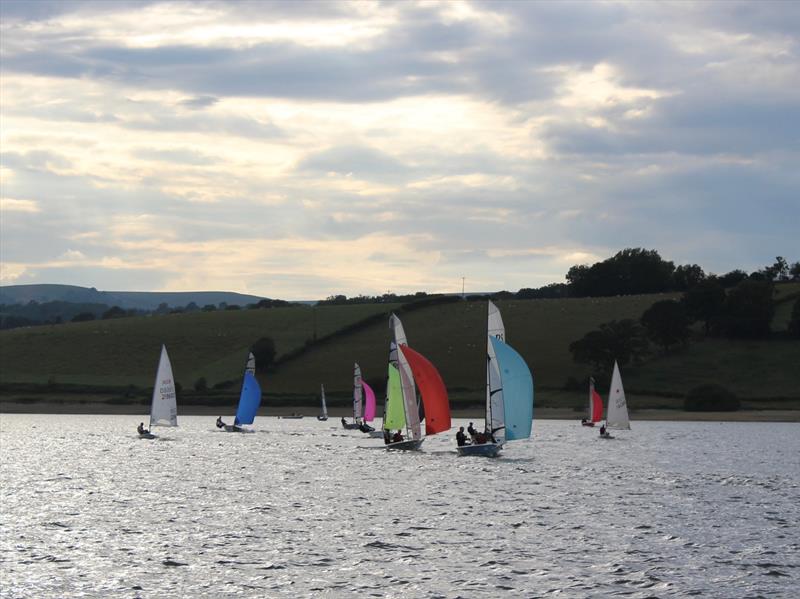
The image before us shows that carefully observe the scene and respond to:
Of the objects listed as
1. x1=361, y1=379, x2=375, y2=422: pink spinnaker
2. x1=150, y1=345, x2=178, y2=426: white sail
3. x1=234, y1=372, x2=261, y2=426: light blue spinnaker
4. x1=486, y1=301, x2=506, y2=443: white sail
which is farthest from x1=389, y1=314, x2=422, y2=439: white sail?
x1=361, y1=379, x2=375, y2=422: pink spinnaker

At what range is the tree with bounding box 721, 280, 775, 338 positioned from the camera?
14962cm

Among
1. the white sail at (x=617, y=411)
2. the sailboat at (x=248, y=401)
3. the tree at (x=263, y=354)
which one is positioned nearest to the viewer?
the sailboat at (x=248, y=401)

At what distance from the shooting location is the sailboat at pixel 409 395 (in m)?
71.9

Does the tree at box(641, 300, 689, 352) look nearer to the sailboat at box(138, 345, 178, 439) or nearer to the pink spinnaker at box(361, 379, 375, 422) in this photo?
the pink spinnaker at box(361, 379, 375, 422)

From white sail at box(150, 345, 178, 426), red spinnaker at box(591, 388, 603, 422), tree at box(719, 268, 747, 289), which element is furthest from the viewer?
tree at box(719, 268, 747, 289)

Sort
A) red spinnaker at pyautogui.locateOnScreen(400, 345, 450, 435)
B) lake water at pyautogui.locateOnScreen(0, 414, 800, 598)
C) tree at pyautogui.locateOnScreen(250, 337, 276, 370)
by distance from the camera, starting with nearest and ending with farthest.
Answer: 1. lake water at pyautogui.locateOnScreen(0, 414, 800, 598)
2. red spinnaker at pyautogui.locateOnScreen(400, 345, 450, 435)
3. tree at pyautogui.locateOnScreen(250, 337, 276, 370)

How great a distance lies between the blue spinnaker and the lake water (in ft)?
7.92

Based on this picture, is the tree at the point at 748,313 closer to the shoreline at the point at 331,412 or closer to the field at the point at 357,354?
the field at the point at 357,354

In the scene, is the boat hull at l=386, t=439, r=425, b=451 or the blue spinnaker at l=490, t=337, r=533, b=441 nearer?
the blue spinnaker at l=490, t=337, r=533, b=441

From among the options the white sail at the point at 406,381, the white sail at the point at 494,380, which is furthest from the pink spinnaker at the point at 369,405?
the white sail at the point at 494,380

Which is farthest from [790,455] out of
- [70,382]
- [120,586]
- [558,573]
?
[70,382]

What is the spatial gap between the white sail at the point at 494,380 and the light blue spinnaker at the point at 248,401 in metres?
36.2

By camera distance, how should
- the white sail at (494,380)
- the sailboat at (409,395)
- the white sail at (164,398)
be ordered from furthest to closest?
the white sail at (164,398) < the sailboat at (409,395) < the white sail at (494,380)

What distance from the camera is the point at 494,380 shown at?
68.4 metres
